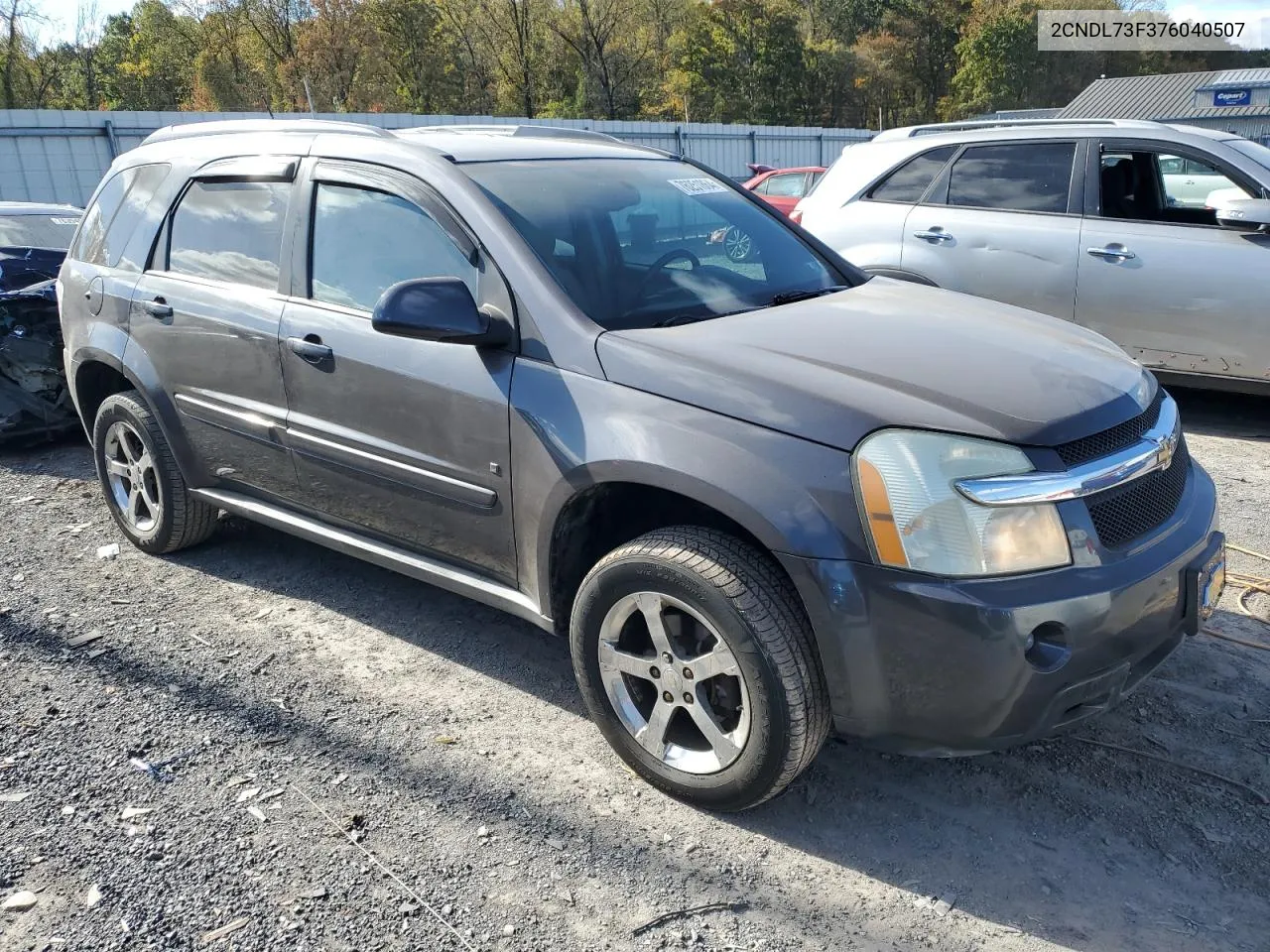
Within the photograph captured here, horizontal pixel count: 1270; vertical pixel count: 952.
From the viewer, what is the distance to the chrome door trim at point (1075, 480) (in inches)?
92.5

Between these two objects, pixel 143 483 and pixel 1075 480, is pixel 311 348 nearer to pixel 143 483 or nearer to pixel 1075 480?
pixel 143 483

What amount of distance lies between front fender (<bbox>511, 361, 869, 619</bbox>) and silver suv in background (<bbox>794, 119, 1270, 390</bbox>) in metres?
4.28

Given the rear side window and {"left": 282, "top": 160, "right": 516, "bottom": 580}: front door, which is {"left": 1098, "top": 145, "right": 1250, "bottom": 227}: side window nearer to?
{"left": 282, "top": 160, "right": 516, "bottom": 580}: front door

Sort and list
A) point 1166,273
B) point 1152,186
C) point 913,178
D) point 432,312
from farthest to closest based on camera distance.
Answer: point 913,178 → point 1152,186 → point 1166,273 → point 432,312

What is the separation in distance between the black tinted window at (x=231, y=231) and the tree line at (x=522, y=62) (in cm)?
4491

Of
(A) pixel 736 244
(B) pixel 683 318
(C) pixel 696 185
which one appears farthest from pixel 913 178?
(B) pixel 683 318

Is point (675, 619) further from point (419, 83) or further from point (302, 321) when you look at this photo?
point (419, 83)

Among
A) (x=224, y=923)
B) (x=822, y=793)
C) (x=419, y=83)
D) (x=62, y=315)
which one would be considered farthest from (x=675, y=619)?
(x=419, y=83)

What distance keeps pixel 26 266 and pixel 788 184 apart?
11.6m

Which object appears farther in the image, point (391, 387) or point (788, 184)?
point (788, 184)

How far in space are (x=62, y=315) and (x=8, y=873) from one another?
117 inches

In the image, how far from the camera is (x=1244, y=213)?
555 centimetres

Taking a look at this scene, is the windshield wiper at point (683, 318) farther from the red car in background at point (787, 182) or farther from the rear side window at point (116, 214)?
the red car in background at point (787, 182)

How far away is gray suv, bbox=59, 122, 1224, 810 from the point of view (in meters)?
2.38
